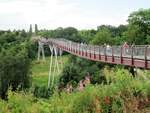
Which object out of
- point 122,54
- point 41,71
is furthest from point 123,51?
point 41,71

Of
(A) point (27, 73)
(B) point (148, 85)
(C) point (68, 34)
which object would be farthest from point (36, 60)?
(B) point (148, 85)

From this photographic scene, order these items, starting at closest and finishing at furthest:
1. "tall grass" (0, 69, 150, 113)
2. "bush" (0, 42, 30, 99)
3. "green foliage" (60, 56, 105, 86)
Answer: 1. "tall grass" (0, 69, 150, 113)
2. "green foliage" (60, 56, 105, 86)
3. "bush" (0, 42, 30, 99)

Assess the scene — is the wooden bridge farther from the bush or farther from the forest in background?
the bush

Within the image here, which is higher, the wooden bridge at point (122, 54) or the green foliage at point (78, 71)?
the wooden bridge at point (122, 54)

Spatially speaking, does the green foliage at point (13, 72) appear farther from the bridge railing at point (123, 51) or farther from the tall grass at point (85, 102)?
the tall grass at point (85, 102)

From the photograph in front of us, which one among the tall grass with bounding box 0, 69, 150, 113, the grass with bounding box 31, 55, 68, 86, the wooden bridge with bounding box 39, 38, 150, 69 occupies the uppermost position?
the wooden bridge with bounding box 39, 38, 150, 69

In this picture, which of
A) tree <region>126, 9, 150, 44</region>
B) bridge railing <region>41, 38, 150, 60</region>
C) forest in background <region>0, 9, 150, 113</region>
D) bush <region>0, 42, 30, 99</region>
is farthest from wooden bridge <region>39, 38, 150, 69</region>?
tree <region>126, 9, 150, 44</region>

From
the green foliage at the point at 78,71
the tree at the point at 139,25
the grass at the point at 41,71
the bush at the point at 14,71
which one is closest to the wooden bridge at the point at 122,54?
the green foliage at the point at 78,71

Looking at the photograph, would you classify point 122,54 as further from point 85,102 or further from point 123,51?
point 85,102

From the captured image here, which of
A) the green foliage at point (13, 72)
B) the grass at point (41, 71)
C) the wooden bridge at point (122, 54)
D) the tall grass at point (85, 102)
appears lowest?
the grass at point (41, 71)

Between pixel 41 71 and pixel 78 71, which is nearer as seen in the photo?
pixel 78 71

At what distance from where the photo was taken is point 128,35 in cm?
8688

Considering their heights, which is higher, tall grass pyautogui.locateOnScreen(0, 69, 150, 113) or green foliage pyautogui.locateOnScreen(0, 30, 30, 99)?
tall grass pyautogui.locateOnScreen(0, 69, 150, 113)

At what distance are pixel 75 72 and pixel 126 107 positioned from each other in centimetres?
5033
